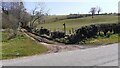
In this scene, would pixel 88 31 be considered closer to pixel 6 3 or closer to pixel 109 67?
pixel 109 67

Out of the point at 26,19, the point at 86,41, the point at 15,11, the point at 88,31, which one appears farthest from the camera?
the point at 26,19

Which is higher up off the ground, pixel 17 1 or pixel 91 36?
pixel 17 1

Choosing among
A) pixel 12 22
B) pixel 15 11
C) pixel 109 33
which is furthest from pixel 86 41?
pixel 15 11

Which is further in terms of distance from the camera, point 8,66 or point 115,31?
point 115,31

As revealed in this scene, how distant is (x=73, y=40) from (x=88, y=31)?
9.96 ft

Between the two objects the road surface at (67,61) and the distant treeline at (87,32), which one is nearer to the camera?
the road surface at (67,61)

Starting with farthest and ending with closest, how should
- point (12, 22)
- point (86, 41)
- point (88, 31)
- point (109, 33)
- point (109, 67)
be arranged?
1. point (12, 22)
2. point (109, 33)
3. point (88, 31)
4. point (86, 41)
5. point (109, 67)

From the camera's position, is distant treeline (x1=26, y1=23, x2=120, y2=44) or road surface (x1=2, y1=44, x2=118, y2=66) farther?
distant treeline (x1=26, y1=23, x2=120, y2=44)

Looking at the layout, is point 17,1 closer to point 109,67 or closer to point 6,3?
point 6,3

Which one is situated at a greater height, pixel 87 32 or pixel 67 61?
pixel 67 61

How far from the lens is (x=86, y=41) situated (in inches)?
1204

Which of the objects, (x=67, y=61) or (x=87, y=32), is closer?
(x=67, y=61)

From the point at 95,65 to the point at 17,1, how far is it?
4160cm

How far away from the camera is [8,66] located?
1412 cm
